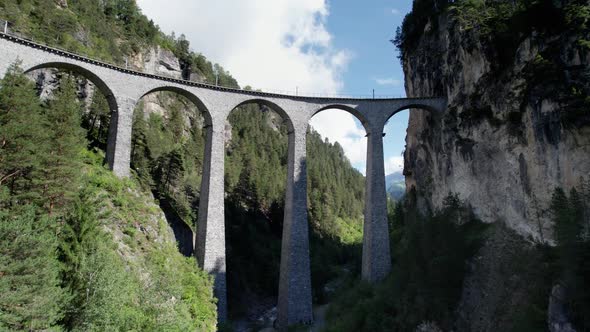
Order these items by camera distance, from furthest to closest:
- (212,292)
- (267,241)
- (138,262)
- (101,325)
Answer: (267,241), (212,292), (138,262), (101,325)

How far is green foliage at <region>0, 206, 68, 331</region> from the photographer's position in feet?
34.4

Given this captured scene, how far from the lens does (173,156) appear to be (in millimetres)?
33781

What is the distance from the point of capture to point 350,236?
→ 195 feet

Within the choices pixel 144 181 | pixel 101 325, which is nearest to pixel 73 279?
pixel 101 325

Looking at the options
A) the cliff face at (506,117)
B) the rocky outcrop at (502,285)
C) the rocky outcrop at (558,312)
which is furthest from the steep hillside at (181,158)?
the cliff face at (506,117)

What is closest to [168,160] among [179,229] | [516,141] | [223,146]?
[179,229]

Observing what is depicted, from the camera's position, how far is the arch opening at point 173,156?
1065 inches

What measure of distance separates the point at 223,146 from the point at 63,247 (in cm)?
1348

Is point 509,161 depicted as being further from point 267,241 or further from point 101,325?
point 267,241

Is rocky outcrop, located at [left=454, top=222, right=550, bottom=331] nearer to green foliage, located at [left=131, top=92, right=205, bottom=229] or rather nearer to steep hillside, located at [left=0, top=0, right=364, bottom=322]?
steep hillside, located at [left=0, top=0, right=364, bottom=322]

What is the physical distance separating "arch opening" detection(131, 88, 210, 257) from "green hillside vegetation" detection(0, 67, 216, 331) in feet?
18.9

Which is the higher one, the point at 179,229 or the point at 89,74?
the point at 89,74

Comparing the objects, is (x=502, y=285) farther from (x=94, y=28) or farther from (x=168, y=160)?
(x=94, y=28)

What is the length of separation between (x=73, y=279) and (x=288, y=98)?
18.6 meters
